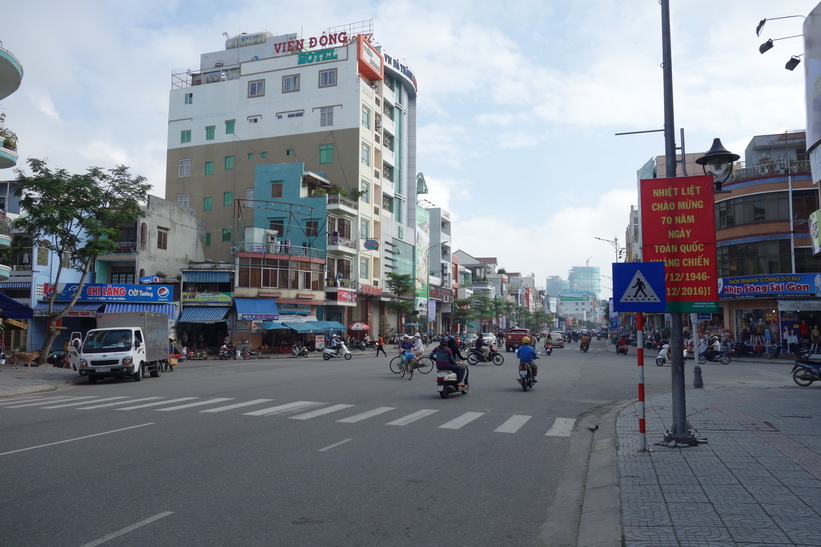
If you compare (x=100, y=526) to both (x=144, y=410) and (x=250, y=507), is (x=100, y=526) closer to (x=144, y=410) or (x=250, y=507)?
(x=250, y=507)

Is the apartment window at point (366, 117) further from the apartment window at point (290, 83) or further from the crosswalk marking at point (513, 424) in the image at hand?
the crosswalk marking at point (513, 424)

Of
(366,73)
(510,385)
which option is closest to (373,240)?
(366,73)

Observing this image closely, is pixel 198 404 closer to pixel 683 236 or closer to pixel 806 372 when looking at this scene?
pixel 683 236

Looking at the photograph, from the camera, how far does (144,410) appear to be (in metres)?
13.5

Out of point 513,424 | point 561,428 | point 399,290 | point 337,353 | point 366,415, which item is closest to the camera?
point 561,428

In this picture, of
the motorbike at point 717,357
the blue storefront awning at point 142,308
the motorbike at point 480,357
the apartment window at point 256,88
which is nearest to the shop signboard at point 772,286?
the motorbike at point 717,357

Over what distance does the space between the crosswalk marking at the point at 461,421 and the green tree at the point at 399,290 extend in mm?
43920

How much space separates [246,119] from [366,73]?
12.7m

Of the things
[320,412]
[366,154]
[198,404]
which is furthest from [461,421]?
[366,154]

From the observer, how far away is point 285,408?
13.8 metres

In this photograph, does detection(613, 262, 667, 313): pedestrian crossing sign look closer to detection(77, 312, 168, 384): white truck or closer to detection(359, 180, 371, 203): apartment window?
detection(77, 312, 168, 384): white truck

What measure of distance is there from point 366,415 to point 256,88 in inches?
2106

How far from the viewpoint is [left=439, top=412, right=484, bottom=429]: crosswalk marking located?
11531 mm

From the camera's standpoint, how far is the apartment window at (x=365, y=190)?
184ft
